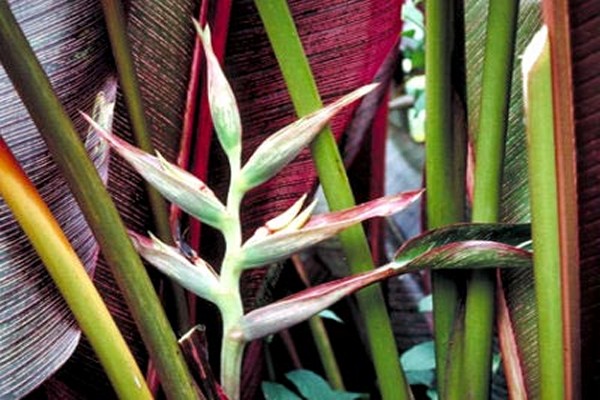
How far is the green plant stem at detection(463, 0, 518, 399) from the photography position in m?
0.51

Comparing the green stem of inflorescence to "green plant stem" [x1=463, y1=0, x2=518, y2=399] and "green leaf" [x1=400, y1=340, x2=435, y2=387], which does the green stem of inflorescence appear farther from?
"green leaf" [x1=400, y1=340, x2=435, y2=387]

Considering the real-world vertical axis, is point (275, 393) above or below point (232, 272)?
below

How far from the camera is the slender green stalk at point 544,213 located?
0.46 metres

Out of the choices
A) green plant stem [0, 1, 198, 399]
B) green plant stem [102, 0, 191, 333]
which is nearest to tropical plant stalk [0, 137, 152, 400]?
green plant stem [0, 1, 198, 399]

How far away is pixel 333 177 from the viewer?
1.77 ft

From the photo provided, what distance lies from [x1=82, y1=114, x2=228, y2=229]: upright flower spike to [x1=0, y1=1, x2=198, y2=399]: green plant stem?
0.10 ft

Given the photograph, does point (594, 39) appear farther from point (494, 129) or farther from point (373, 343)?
point (373, 343)

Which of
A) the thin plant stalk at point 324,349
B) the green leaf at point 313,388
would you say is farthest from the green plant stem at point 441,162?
the thin plant stalk at point 324,349

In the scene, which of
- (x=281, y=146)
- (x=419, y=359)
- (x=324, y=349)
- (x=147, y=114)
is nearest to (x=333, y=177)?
(x=281, y=146)

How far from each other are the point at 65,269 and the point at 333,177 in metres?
0.18

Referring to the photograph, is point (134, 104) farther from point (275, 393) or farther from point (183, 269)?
point (275, 393)

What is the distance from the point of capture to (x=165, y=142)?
656 mm

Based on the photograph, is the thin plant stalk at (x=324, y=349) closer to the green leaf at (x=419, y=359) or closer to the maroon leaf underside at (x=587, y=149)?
the green leaf at (x=419, y=359)

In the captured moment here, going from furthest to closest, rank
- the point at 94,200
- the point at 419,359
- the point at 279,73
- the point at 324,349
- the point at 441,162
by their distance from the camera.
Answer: the point at 324,349
the point at 419,359
the point at 279,73
the point at 441,162
the point at 94,200
